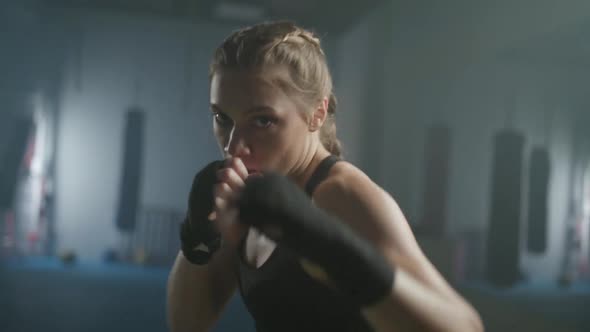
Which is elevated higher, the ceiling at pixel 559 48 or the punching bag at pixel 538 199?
the ceiling at pixel 559 48

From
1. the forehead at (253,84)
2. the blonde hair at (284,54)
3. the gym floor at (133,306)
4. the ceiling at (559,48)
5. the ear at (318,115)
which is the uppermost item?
the ceiling at (559,48)

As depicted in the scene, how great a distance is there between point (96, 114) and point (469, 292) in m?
2.85

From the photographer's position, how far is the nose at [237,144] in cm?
55

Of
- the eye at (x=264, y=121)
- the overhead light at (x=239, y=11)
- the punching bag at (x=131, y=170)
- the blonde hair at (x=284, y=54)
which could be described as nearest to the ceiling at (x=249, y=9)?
the overhead light at (x=239, y=11)

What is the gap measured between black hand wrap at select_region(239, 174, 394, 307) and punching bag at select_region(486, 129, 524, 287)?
2088 millimetres

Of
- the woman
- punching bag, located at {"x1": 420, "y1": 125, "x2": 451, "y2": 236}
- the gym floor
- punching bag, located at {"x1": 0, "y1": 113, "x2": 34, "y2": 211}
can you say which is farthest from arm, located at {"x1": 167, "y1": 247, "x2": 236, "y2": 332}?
punching bag, located at {"x1": 0, "y1": 113, "x2": 34, "y2": 211}

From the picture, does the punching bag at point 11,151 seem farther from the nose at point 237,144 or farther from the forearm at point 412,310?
the forearm at point 412,310

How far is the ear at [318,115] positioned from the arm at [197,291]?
0.99 feet

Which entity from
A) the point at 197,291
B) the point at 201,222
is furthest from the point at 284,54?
the point at 197,291

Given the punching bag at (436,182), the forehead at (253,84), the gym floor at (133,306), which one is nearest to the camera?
the forehead at (253,84)

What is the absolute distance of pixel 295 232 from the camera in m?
0.35

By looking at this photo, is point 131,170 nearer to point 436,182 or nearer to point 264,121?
point 436,182

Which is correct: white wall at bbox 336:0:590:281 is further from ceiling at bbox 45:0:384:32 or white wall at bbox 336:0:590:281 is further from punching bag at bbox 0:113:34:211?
punching bag at bbox 0:113:34:211

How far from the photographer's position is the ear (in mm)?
604
